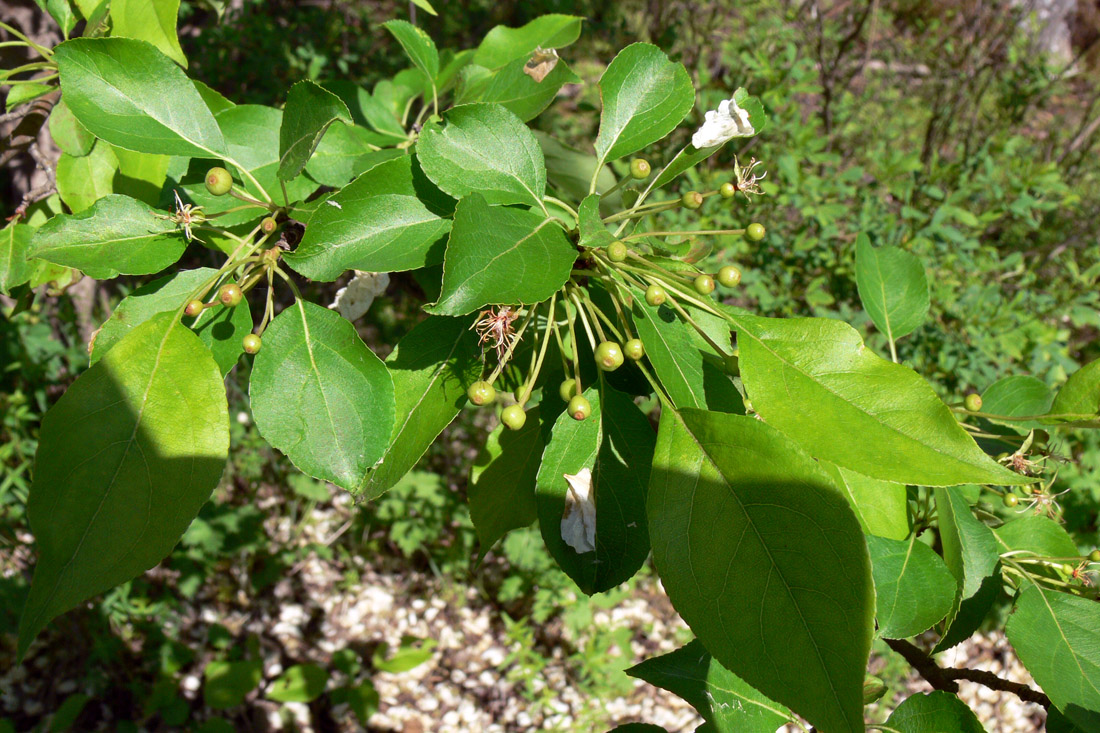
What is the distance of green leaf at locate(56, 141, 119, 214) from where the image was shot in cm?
127

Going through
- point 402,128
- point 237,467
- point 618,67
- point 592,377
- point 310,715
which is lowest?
point 310,715

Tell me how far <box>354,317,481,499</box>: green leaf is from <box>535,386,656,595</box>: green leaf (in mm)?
152

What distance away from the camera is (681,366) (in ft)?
2.86

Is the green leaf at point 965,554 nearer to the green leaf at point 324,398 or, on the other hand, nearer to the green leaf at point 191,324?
the green leaf at point 324,398

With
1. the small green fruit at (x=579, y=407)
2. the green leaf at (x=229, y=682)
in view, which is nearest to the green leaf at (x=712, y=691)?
the small green fruit at (x=579, y=407)

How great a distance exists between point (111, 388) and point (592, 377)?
0.61m

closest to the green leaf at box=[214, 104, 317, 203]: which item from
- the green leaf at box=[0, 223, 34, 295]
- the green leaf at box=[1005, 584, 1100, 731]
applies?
the green leaf at box=[0, 223, 34, 295]

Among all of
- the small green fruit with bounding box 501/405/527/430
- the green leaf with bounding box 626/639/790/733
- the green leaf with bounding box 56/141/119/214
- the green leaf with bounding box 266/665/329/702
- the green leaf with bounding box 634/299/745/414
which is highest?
the green leaf with bounding box 634/299/745/414

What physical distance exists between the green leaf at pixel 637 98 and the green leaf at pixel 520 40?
409mm

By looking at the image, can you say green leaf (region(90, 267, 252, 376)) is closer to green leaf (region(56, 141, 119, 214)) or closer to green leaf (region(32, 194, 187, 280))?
green leaf (region(32, 194, 187, 280))

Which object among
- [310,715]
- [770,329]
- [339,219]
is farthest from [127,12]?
[310,715]

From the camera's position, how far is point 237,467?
3.59 meters

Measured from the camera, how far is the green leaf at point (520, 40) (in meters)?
1.37

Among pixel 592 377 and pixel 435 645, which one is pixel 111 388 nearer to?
pixel 592 377
